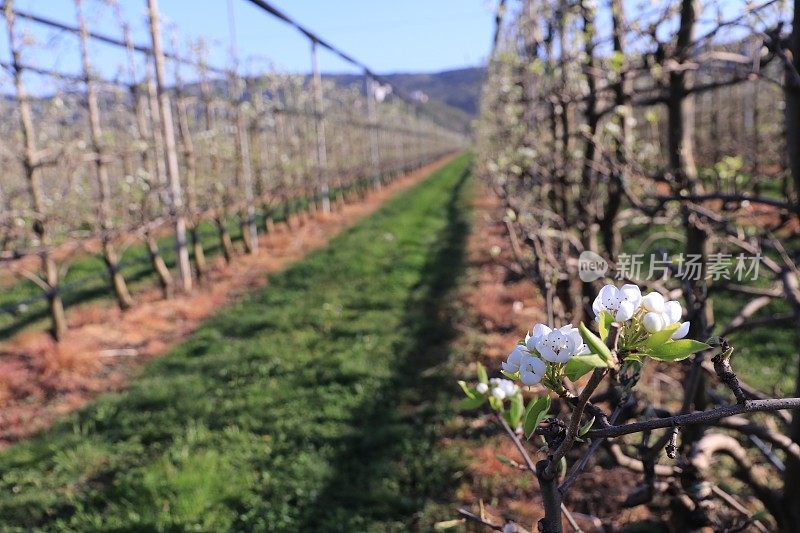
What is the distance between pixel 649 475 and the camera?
1919 mm

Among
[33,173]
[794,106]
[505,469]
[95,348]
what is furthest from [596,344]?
[33,173]

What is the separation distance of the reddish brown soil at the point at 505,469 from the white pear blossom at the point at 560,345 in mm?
986

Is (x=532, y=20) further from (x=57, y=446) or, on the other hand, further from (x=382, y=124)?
(x=382, y=124)

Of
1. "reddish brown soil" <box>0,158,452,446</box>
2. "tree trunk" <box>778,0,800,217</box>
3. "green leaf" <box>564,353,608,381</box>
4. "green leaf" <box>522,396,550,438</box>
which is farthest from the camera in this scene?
"reddish brown soil" <box>0,158,452,446</box>

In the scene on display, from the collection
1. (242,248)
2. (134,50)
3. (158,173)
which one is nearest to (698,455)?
(134,50)

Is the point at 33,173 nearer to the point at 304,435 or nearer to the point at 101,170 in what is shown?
the point at 101,170

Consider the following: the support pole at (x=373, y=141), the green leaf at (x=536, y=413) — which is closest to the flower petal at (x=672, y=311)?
the green leaf at (x=536, y=413)

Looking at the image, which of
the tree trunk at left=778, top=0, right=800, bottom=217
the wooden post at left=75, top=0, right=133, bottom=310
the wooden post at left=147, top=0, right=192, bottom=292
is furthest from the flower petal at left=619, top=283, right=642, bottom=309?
the wooden post at left=147, top=0, right=192, bottom=292

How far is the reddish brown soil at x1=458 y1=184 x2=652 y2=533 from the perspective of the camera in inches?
142

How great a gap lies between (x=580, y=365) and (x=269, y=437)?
4.40m

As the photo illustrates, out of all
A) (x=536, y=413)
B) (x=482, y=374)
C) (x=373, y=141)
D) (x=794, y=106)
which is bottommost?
(x=482, y=374)

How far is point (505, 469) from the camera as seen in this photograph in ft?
13.6

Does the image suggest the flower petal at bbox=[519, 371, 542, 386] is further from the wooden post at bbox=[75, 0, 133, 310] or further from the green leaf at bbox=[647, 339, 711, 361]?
the wooden post at bbox=[75, 0, 133, 310]

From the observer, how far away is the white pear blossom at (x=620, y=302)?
855 millimetres
